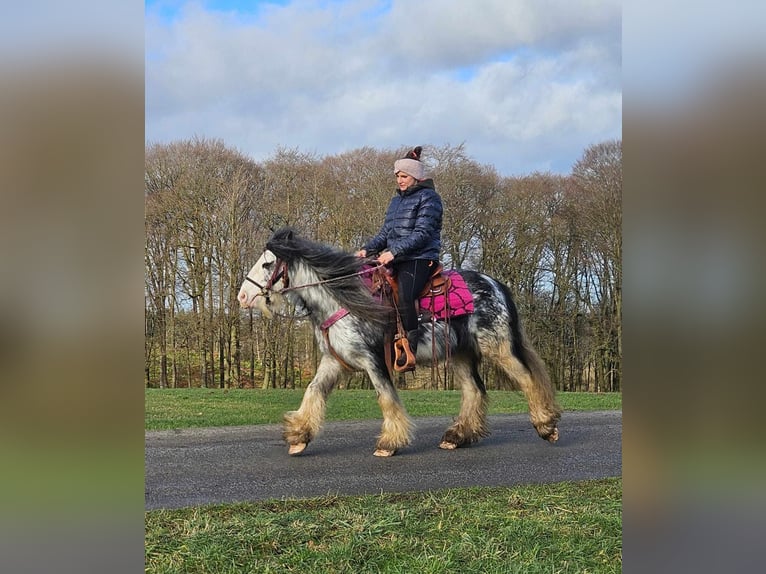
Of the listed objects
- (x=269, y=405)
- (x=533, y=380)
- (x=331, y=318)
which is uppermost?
(x=331, y=318)

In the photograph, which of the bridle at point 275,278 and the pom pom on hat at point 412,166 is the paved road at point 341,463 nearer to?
the bridle at point 275,278

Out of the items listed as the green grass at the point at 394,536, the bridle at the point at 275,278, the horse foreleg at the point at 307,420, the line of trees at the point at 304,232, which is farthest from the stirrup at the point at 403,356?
the line of trees at the point at 304,232

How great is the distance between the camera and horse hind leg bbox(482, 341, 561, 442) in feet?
19.1

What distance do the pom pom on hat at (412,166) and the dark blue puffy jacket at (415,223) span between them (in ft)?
0.23

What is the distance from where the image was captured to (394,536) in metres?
3.43

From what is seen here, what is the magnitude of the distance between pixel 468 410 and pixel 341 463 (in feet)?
4.46

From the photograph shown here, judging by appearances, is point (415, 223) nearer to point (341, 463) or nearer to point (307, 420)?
point (307, 420)

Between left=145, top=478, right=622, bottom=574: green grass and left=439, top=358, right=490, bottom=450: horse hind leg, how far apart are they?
1.60 m

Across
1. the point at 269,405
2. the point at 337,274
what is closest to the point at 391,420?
the point at 337,274
